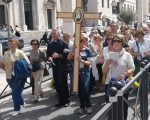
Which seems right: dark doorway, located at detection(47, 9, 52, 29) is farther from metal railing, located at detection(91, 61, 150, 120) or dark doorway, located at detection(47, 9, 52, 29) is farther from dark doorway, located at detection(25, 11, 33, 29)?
metal railing, located at detection(91, 61, 150, 120)


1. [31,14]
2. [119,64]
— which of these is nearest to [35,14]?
[31,14]

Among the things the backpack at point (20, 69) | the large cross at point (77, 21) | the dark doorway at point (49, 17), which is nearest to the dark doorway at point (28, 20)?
the dark doorway at point (49, 17)

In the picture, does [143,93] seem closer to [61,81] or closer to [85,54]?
[85,54]

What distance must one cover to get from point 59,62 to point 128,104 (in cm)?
328

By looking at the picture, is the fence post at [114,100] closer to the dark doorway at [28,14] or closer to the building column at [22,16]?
the building column at [22,16]

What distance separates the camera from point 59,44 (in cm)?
681

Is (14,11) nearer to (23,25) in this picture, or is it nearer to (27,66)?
(23,25)

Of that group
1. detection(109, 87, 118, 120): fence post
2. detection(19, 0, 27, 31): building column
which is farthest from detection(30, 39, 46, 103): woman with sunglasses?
detection(19, 0, 27, 31): building column

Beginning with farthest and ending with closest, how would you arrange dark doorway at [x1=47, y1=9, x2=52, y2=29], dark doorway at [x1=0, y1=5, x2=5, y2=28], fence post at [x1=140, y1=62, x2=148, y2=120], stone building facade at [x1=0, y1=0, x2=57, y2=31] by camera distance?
dark doorway at [x1=47, y1=9, x2=52, y2=29] → stone building facade at [x1=0, y1=0, x2=57, y2=31] → dark doorway at [x1=0, y1=5, x2=5, y2=28] → fence post at [x1=140, y1=62, x2=148, y2=120]

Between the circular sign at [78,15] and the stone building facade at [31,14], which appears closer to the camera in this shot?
the circular sign at [78,15]

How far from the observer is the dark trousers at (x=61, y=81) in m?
6.93

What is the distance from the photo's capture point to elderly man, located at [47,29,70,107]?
6.82 metres

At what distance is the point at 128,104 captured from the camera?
12.4ft

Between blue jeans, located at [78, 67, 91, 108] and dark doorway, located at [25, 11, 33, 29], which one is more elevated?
dark doorway, located at [25, 11, 33, 29]
